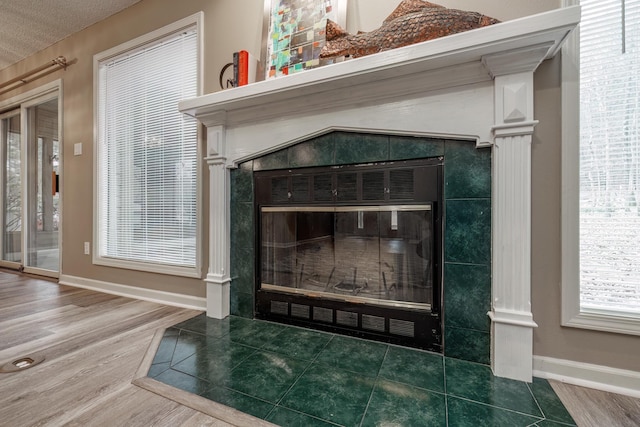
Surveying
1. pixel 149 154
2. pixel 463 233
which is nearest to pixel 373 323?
pixel 463 233

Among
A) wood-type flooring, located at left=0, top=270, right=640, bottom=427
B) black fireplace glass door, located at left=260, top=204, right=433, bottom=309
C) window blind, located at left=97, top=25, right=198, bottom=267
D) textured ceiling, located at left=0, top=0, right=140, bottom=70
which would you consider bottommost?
wood-type flooring, located at left=0, top=270, right=640, bottom=427

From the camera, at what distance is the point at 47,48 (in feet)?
10.5

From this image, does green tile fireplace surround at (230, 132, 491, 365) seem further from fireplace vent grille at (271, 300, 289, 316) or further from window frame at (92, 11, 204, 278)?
window frame at (92, 11, 204, 278)

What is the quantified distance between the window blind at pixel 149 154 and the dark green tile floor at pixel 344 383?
3.45ft

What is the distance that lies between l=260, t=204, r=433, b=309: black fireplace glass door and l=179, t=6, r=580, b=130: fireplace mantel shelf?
0.65m

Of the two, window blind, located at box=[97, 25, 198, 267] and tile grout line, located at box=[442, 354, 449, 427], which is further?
window blind, located at box=[97, 25, 198, 267]

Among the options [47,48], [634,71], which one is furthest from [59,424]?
[47,48]

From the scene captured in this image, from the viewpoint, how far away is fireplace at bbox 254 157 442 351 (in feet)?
5.11

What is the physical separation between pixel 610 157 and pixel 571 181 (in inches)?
7.1

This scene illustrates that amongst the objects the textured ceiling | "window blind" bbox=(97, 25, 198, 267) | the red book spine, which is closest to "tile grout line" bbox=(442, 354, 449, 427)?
"window blind" bbox=(97, 25, 198, 267)

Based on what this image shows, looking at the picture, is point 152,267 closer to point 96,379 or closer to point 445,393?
point 96,379

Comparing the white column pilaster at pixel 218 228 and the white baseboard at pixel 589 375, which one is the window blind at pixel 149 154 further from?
the white baseboard at pixel 589 375

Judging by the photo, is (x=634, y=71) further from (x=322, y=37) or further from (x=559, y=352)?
(x=322, y=37)

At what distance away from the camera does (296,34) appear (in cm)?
183
